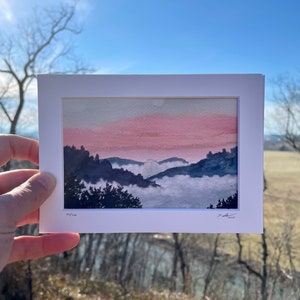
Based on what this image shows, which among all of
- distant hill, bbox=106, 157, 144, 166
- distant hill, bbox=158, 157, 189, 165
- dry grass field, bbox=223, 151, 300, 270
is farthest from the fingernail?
dry grass field, bbox=223, 151, 300, 270

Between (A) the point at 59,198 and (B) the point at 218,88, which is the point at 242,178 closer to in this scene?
(B) the point at 218,88

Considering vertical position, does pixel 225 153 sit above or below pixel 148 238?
above

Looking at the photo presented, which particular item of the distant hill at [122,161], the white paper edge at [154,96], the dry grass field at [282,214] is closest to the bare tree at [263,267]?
the dry grass field at [282,214]

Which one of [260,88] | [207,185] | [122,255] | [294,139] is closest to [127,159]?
[207,185]

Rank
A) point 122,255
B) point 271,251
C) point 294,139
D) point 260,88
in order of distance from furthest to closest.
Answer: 1. point 122,255
2. point 271,251
3. point 294,139
4. point 260,88

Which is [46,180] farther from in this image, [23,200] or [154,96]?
[154,96]

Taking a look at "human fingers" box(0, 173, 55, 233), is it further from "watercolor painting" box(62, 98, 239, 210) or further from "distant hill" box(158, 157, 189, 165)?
"distant hill" box(158, 157, 189, 165)
